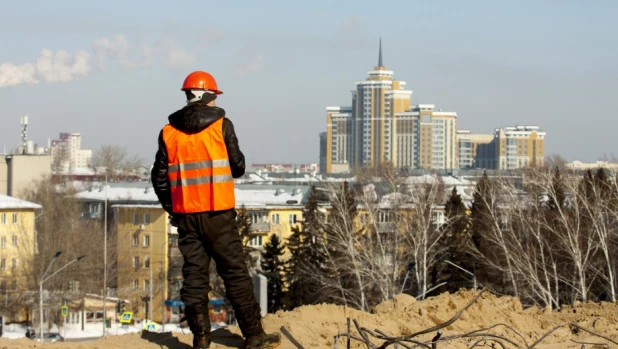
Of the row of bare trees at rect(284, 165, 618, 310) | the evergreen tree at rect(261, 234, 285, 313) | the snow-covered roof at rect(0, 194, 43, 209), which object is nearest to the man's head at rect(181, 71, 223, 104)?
the row of bare trees at rect(284, 165, 618, 310)

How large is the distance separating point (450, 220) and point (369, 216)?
3.05 metres

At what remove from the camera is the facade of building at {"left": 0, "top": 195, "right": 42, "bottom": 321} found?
50.0m

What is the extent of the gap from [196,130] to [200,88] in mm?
382

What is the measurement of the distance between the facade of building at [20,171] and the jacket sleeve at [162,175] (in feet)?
226

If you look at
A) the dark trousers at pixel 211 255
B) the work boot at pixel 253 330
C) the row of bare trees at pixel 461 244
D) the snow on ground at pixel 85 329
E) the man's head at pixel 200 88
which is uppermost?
the man's head at pixel 200 88

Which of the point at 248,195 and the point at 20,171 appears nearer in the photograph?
the point at 248,195

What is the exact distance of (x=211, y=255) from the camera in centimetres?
690

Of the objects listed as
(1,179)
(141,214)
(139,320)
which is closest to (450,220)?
(139,320)

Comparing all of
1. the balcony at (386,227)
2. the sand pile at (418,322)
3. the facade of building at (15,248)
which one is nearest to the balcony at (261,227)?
the facade of building at (15,248)

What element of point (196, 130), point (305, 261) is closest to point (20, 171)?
point (305, 261)

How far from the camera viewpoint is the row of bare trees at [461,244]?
32.8 m

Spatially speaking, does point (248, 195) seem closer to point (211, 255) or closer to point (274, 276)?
point (274, 276)

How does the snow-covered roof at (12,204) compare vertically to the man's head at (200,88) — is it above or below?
below

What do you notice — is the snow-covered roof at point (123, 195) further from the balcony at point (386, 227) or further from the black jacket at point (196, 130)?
the black jacket at point (196, 130)
